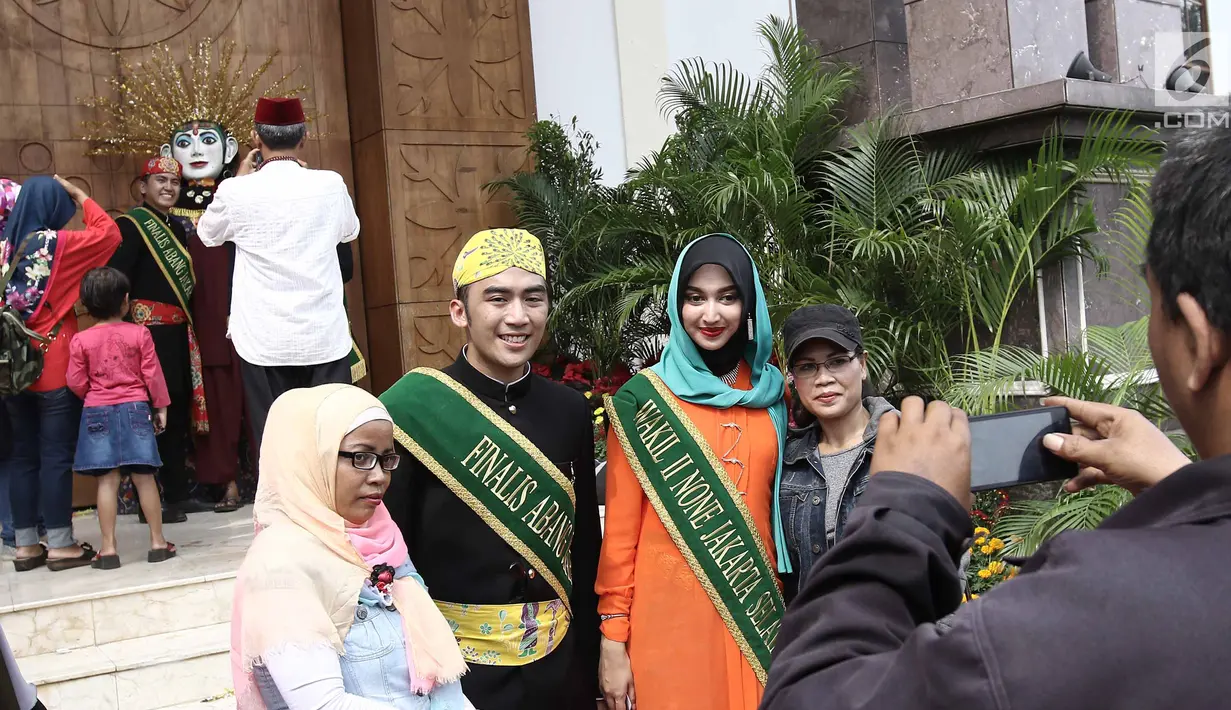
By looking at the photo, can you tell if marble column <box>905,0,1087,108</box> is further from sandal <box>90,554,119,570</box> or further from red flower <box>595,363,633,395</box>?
sandal <box>90,554,119,570</box>

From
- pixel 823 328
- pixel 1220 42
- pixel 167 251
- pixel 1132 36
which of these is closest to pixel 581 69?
pixel 167 251

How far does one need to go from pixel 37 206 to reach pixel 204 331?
139 centimetres

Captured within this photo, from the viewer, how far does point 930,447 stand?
39.0 inches

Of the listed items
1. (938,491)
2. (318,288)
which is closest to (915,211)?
(318,288)

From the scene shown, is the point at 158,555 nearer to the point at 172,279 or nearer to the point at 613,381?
the point at 172,279

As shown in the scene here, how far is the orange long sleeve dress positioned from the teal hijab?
0.03 metres

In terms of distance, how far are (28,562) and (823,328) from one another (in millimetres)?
4098

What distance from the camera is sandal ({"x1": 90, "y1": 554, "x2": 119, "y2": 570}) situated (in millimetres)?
4816

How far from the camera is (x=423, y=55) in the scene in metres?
7.23

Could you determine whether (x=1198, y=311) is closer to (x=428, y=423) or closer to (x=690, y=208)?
(x=428, y=423)

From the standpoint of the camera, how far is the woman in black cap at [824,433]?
8.12 ft

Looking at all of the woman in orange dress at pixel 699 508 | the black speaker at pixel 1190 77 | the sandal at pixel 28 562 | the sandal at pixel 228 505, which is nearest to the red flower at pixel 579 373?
the sandal at pixel 228 505

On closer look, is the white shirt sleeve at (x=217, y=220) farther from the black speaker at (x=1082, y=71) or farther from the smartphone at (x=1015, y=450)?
the black speaker at (x=1082, y=71)

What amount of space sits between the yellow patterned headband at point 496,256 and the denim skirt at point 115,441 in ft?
9.49
